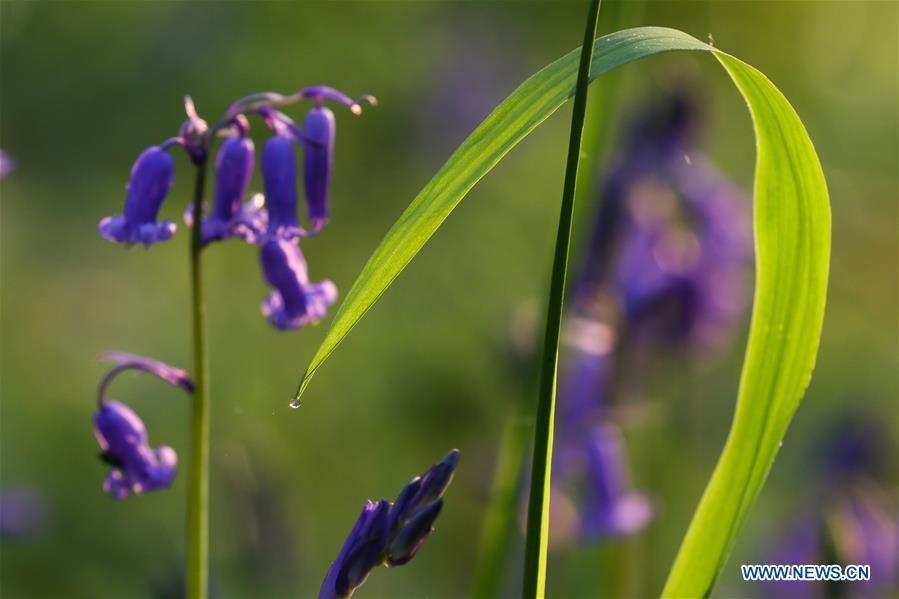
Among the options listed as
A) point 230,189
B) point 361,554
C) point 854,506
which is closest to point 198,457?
point 361,554

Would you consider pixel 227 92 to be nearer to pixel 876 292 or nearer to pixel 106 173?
pixel 106 173

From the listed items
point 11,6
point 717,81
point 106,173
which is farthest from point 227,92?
point 717,81

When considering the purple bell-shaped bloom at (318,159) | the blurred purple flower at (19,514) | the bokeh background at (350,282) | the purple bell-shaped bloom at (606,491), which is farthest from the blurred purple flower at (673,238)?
the purple bell-shaped bloom at (318,159)

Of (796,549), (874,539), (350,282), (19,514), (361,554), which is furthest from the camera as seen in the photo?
(350,282)

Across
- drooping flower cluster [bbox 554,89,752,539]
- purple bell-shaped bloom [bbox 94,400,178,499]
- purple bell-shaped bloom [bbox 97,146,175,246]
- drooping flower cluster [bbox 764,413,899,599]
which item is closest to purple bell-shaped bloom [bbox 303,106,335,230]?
purple bell-shaped bloom [bbox 97,146,175,246]

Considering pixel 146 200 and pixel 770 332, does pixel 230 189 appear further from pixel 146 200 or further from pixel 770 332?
pixel 770 332

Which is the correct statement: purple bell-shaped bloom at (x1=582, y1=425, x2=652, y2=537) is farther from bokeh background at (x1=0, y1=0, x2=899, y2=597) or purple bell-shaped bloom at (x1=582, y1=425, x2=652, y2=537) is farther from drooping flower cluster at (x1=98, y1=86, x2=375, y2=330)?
drooping flower cluster at (x1=98, y1=86, x2=375, y2=330)
